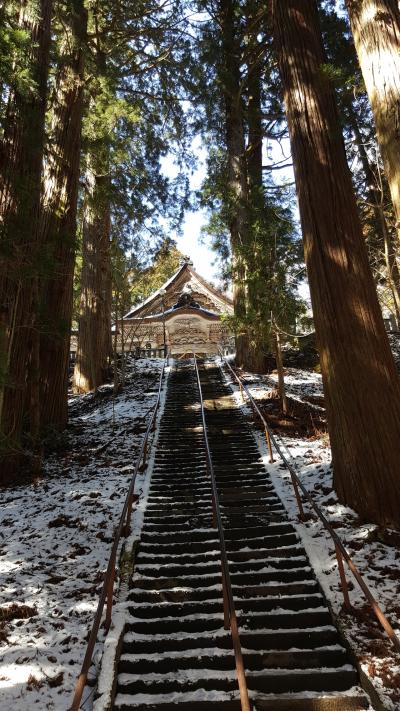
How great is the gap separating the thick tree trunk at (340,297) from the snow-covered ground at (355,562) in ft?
1.06

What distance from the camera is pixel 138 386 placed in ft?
47.3

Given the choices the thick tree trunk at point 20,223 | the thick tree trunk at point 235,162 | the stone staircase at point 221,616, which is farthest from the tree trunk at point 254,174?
the thick tree trunk at point 20,223

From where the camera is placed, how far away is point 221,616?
4.09 metres

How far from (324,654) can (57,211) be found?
28.3ft

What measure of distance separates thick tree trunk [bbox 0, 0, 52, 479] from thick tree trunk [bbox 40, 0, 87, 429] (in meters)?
1.09

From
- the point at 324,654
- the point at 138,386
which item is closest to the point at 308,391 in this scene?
the point at 138,386

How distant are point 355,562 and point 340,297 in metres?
2.94

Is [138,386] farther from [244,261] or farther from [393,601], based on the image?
[393,601]

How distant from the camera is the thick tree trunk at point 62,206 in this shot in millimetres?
8953

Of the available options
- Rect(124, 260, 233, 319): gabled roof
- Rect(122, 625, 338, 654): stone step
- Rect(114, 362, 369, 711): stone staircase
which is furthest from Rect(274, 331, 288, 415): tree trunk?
Rect(124, 260, 233, 319): gabled roof

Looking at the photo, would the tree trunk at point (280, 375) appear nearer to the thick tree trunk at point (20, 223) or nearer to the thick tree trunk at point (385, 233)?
the thick tree trunk at point (385, 233)

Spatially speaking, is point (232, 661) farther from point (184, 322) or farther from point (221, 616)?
point (184, 322)

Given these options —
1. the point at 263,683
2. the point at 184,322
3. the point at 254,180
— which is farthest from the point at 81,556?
the point at 184,322

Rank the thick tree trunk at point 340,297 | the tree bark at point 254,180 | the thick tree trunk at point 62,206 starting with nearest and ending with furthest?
the thick tree trunk at point 340,297 → the thick tree trunk at point 62,206 → the tree bark at point 254,180
